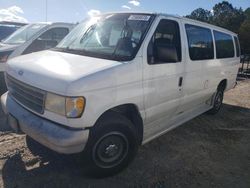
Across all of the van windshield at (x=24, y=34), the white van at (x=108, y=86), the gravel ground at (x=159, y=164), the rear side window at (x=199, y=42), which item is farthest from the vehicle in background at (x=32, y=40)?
the rear side window at (x=199, y=42)

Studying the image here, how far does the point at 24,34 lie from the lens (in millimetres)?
7793

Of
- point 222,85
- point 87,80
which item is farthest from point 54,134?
point 222,85

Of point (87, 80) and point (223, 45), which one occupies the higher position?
point (223, 45)

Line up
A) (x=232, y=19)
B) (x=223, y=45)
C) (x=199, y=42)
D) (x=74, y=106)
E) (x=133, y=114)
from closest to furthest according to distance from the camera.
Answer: (x=74, y=106)
(x=133, y=114)
(x=199, y=42)
(x=223, y=45)
(x=232, y=19)

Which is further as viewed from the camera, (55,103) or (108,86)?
(108,86)

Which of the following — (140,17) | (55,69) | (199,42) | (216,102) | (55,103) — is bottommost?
(216,102)

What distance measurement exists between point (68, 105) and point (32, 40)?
490 centimetres

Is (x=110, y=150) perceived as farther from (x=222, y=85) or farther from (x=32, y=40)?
(x=32, y=40)

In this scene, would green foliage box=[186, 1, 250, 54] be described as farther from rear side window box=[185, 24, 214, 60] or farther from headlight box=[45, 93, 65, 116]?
headlight box=[45, 93, 65, 116]

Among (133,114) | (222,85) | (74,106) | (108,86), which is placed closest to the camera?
(74,106)

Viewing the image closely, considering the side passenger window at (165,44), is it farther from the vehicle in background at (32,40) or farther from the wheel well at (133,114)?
the vehicle in background at (32,40)

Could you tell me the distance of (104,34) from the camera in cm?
407

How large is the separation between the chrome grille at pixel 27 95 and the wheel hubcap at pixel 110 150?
0.82 metres

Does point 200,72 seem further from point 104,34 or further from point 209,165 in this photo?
point 104,34
